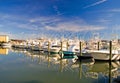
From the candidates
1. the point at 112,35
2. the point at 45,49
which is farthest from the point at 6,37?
the point at 112,35

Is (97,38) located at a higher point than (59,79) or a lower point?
higher

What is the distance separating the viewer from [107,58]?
106 ft

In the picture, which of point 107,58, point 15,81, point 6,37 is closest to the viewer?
point 15,81

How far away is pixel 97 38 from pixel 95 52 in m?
29.2

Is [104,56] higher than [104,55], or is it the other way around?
[104,55]

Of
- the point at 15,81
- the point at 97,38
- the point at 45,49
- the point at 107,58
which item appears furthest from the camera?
the point at 97,38

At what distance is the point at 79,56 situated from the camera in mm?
36531

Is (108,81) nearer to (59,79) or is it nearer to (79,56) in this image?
(59,79)

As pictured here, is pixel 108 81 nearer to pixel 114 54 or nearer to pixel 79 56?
pixel 114 54

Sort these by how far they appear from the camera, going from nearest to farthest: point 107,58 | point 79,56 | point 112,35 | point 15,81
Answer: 1. point 15,81
2. point 107,58
3. point 79,56
4. point 112,35

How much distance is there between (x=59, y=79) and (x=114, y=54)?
1520cm

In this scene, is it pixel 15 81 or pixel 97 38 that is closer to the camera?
pixel 15 81

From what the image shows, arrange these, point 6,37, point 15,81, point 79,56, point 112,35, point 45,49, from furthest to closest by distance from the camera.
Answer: point 6,37 < point 45,49 < point 112,35 < point 79,56 < point 15,81

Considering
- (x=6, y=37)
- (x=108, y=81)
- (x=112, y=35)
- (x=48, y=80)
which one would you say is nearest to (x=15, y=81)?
(x=48, y=80)
